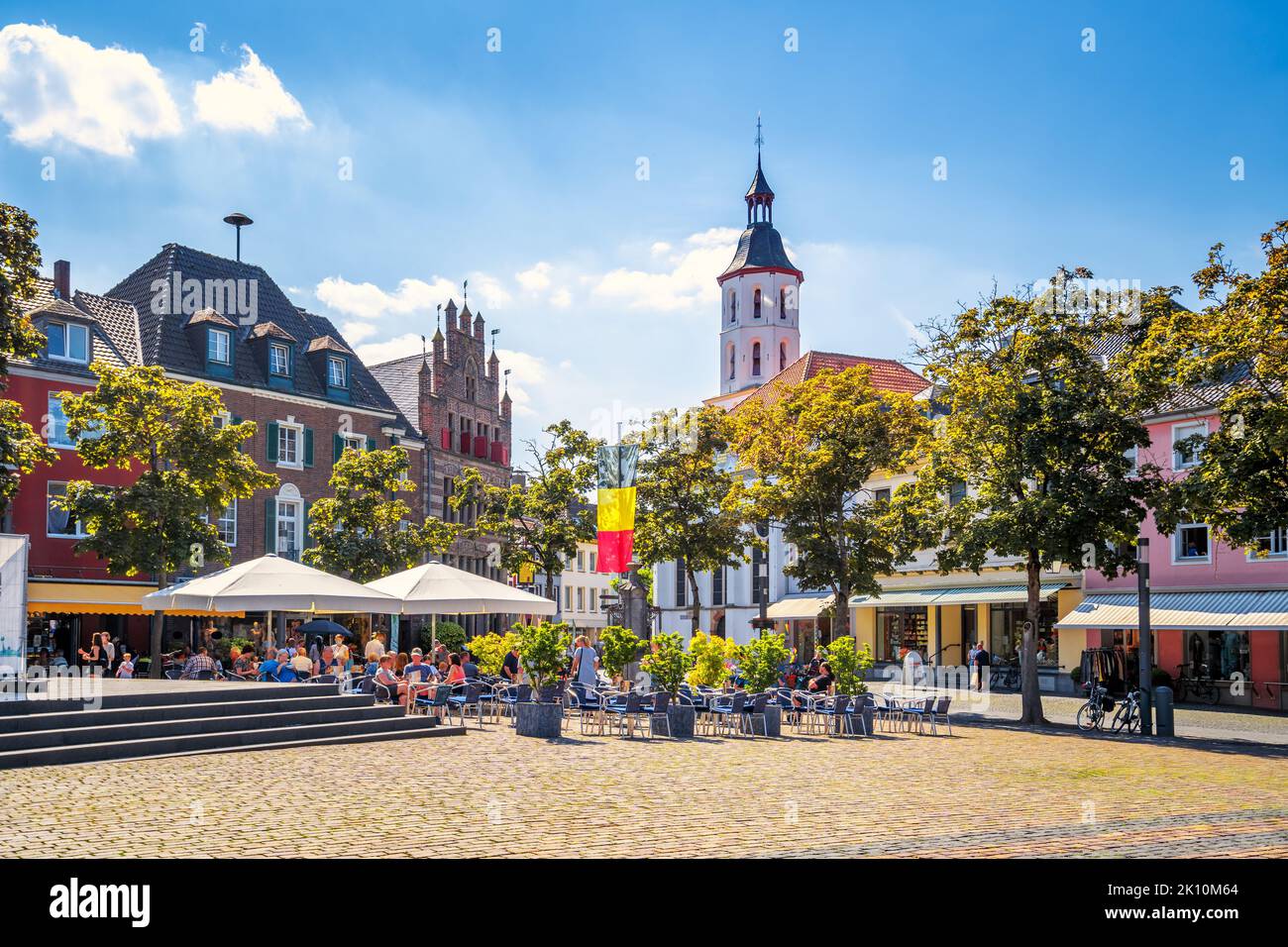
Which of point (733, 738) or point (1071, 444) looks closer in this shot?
point (733, 738)

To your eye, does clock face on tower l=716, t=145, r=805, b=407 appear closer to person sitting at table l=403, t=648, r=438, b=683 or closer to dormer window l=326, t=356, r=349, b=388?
dormer window l=326, t=356, r=349, b=388

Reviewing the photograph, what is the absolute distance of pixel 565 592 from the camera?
307 ft

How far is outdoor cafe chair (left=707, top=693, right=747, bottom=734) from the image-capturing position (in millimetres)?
23641

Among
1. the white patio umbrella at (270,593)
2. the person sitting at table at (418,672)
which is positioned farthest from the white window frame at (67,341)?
the person sitting at table at (418,672)

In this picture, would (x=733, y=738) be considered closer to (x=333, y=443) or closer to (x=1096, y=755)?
(x=1096, y=755)

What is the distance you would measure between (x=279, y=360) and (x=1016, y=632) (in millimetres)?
27719

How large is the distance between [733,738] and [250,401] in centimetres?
2764

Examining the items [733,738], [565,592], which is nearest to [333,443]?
[733,738]

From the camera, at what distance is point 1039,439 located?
27484 mm

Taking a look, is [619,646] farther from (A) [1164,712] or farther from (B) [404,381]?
(B) [404,381]

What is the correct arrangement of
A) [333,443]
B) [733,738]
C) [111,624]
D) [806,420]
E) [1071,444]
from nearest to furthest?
[733,738] < [1071,444] < [806,420] < [111,624] < [333,443]

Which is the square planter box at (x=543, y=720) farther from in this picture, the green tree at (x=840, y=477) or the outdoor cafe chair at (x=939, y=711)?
the green tree at (x=840, y=477)

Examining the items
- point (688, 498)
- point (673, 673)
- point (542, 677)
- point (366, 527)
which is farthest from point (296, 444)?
point (673, 673)
